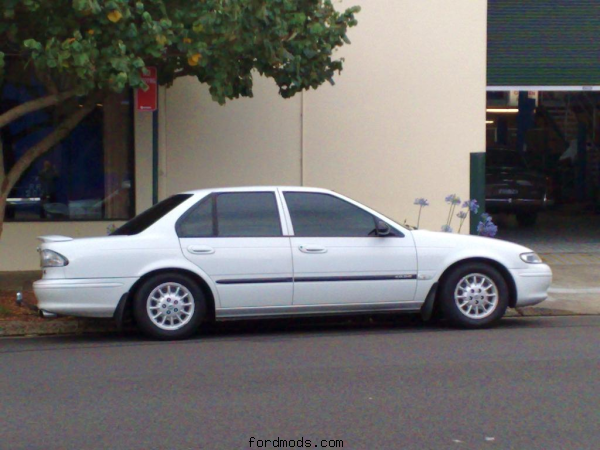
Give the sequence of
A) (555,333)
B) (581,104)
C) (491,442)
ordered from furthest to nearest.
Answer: (581,104), (555,333), (491,442)

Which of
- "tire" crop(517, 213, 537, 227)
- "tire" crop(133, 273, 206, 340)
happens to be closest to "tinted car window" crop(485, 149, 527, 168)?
"tire" crop(517, 213, 537, 227)

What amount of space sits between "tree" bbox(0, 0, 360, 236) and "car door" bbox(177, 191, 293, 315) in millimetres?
1640

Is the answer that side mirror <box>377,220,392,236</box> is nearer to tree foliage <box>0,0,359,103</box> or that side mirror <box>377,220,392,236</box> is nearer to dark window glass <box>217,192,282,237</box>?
dark window glass <box>217,192,282,237</box>

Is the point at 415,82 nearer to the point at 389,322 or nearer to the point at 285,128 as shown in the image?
the point at 285,128

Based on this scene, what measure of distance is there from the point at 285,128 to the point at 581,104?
13947 mm

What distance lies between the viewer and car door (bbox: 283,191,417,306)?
8.73 m

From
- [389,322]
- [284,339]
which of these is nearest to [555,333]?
[389,322]

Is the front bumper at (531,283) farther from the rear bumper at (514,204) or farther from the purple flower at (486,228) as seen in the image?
the rear bumper at (514,204)

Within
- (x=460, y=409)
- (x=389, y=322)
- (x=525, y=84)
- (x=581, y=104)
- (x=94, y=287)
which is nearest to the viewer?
(x=460, y=409)

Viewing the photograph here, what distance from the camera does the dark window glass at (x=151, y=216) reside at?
28.7ft

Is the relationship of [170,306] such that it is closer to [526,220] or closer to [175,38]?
[175,38]

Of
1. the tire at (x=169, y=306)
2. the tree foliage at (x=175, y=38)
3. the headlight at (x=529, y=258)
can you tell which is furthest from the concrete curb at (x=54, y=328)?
the headlight at (x=529, y=258)

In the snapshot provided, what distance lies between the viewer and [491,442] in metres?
5.29

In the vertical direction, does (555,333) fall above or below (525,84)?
below
